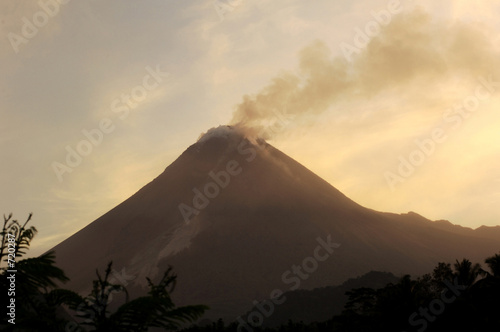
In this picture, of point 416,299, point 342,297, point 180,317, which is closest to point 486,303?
point 416,299

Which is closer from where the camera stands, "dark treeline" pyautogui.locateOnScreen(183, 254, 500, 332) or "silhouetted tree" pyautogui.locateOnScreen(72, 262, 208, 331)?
"silhouetted tree" pyautogui.locateOnScreen(72, 262, 208, 331)

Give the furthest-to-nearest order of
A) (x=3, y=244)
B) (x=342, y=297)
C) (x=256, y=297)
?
(x=256, y=297) → (x=342, y=297) → (x=3, y=244)

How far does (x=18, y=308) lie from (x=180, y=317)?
6.09 ft

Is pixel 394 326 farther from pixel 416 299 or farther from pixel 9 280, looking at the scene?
pixel 9 280

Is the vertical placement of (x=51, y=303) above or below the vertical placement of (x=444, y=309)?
above

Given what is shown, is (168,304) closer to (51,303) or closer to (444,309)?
(51,303)

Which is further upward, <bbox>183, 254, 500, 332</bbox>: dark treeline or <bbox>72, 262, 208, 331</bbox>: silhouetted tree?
<bbox>72, 262, 208, 331</bbox>: silhouetted tree

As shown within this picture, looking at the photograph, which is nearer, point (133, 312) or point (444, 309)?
point (133, 312)

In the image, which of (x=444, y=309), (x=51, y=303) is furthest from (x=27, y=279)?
(x=444, y=309)

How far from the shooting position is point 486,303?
36938 millimetres

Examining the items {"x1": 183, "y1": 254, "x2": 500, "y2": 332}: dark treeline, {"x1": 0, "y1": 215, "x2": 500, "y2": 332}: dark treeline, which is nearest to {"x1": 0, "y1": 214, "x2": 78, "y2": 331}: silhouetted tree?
{"x1": 0, "y1": 215, "x2": 500, "y2": 332}: dark treeline

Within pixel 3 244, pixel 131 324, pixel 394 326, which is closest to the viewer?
pixel 3 244

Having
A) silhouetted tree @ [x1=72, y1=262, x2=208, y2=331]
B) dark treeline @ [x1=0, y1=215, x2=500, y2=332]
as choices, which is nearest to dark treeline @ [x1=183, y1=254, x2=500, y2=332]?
dark treeline @ [x1=0, y1=215, x2=500, y2=332]

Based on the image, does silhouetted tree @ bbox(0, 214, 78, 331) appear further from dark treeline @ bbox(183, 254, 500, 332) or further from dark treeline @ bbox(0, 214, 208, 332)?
dark treeline @ bbox(183, 254, 500, 332)
